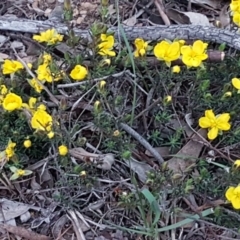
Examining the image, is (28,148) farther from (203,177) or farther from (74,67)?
(203,177)

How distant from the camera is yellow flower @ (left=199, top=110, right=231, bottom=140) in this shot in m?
2.28

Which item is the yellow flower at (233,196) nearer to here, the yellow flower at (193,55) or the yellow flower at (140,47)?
the yellow flower at (193,55)

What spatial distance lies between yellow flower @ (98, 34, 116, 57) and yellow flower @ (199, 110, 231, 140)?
427mm

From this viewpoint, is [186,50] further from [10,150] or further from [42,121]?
A: [10,150]

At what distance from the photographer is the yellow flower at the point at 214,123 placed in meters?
2.28

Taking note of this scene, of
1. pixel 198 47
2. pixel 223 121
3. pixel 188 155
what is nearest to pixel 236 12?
pixel 198 47

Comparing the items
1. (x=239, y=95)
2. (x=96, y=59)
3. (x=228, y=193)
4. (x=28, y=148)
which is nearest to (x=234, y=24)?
(x=239, y=95)

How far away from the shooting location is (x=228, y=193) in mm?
2133

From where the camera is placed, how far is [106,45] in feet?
7.88

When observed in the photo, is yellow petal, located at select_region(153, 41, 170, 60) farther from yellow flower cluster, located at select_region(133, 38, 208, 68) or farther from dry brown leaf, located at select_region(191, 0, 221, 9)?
dry brown leaf, located at select_region(191, 0, 221, 9)

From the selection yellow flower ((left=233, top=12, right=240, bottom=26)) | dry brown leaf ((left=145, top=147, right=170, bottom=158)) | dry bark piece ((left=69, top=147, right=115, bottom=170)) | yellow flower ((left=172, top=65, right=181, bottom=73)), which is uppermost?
yellow flower ((left=233, top=12, right=240, bottom=26))

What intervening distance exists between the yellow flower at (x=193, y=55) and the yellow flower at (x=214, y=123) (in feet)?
0.61

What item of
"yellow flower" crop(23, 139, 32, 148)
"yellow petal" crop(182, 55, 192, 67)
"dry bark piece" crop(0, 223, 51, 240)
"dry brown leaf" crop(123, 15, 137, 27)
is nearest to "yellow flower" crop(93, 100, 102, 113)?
"yellow flower" crop(23, 139, 32, 148)

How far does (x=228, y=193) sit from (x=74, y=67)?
76 centimetres
